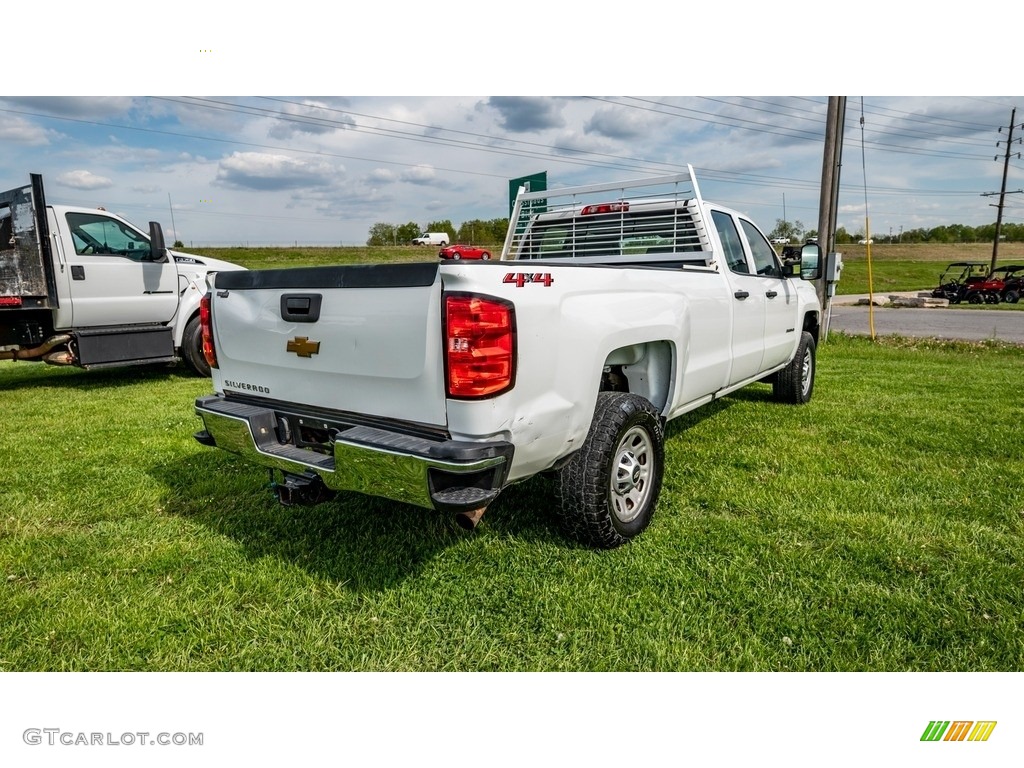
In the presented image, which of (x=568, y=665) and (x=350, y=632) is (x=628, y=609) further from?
(x=350, y=632)

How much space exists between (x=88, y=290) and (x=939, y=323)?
20108mm

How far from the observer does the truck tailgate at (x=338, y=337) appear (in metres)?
2.57

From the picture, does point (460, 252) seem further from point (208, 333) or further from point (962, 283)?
point (962, 283)

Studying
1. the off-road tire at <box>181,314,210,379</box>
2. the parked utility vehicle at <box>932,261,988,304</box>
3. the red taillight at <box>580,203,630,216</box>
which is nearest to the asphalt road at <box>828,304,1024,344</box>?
the parked utility vehicle at <box>932,261,988,304</box>

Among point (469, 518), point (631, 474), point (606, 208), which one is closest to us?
point (469, 518)

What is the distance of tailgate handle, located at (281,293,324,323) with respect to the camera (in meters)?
2.88

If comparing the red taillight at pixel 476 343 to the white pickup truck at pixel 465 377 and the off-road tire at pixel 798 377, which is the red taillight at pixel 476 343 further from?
the off-road tire at pixel 798 377

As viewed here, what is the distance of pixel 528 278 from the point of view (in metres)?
2.64

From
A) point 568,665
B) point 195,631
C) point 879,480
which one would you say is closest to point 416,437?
point 568,665

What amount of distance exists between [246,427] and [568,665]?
6.05ft

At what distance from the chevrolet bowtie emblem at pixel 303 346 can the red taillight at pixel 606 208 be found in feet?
9.87

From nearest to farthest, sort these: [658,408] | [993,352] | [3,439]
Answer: [658,408] → [3,439] → [993,352]

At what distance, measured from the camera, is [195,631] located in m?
2.67

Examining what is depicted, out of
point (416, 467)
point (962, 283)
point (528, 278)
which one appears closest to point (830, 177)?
point (528, 278)
